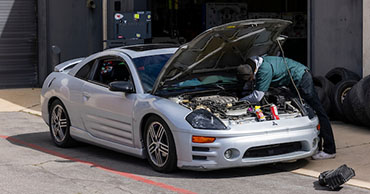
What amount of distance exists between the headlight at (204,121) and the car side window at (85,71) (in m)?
2.46

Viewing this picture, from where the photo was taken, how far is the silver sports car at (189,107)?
7805 millimetres

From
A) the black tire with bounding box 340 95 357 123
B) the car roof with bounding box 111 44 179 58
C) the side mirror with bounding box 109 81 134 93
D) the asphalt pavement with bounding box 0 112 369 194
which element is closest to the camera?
the asphalt pavement with bounding box 0 112 369 194

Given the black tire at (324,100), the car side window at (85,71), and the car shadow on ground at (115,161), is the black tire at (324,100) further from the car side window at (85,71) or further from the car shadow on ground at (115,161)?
the car side window at (85,71)

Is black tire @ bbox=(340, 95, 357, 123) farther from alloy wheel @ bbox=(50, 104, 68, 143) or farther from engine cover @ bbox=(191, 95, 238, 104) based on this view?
alloy wheel @ bbox=(50, 104, 68, 143)

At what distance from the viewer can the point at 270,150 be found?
7945 millimetres

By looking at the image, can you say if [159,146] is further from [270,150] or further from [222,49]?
[222,49]

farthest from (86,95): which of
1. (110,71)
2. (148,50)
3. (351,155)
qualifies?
(351,155)

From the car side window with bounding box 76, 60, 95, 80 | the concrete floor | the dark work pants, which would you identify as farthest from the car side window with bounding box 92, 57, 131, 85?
the concrete floor

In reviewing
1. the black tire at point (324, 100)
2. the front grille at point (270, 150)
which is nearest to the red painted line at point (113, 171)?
the front grille at point (270, 150)

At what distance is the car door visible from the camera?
344 inches

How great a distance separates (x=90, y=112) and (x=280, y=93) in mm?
2531

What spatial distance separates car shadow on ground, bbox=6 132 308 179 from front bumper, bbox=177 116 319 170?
0.89 ft

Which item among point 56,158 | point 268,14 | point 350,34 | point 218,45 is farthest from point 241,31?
point 268,14

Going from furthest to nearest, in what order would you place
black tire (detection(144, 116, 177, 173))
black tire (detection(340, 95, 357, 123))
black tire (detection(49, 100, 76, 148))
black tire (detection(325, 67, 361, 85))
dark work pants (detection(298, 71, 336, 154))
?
black tire (detection(325, 67, 361, 85)), black tire (detection(340, 95, 357, 123)), black tire (detection(49, 100, 76, 148)), dark work pants (detection(298, 71, 336, 154)), black tire (detection(144, 116, 177, 173))
